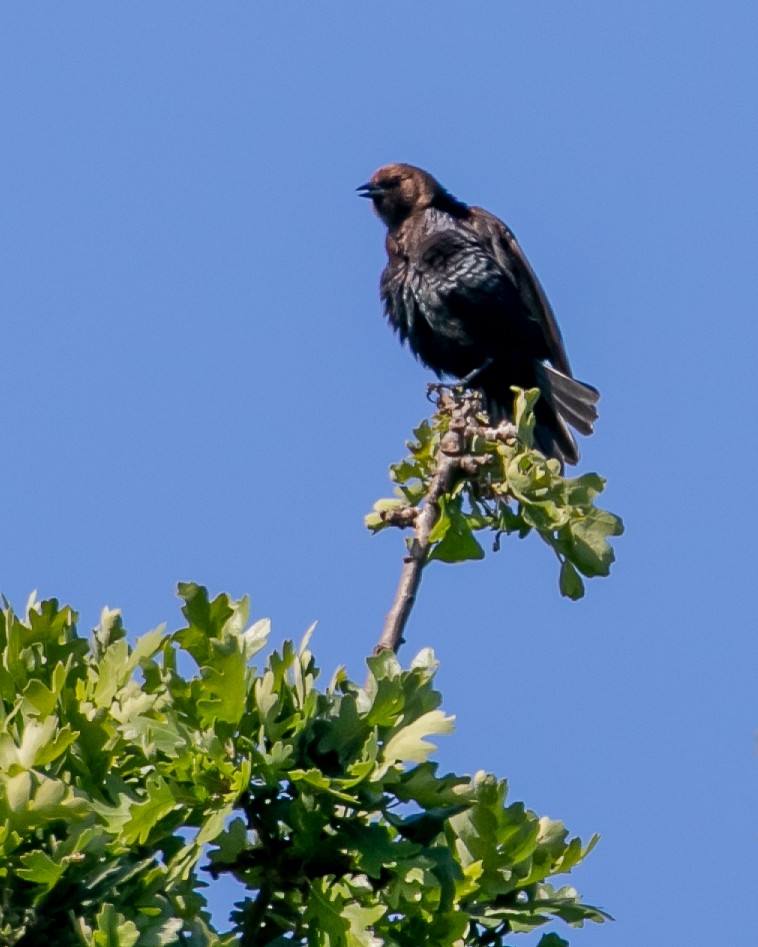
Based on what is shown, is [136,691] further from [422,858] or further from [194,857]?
[422,858]

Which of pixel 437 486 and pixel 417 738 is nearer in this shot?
pixel 417 738

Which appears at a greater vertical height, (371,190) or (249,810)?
(371,190)

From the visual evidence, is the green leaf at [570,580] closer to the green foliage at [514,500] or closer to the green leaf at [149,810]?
the green foliage at [514,500]

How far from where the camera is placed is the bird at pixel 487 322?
659 centimetres

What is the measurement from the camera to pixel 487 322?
664 cm

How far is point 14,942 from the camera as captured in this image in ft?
7.24

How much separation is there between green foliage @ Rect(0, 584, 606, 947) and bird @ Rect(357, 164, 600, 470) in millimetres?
4051

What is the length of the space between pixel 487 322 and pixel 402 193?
4.22 ft

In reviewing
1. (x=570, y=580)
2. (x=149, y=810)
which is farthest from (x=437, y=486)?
(x=149, y=810)

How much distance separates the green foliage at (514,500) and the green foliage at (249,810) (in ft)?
1.82

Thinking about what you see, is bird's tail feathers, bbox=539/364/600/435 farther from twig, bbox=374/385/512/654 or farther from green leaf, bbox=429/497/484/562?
green leaf, bbox=429/497/484/562

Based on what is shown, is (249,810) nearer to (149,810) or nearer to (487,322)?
(149,810)

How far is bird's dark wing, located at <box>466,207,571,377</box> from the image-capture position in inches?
271

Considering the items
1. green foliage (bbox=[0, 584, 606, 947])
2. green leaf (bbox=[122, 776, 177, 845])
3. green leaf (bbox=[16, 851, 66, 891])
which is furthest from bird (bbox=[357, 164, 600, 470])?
green leaf (bbox=[16, 851, 66, 891])
